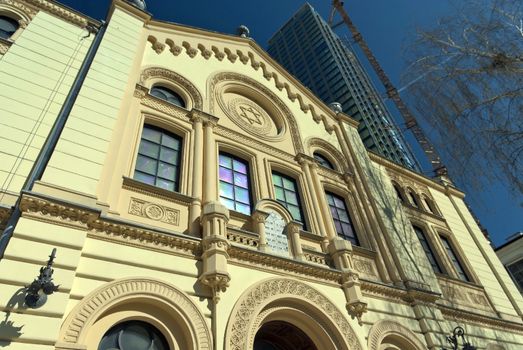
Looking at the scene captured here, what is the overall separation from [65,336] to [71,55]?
27.0 feet

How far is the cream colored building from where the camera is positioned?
6.11 metres

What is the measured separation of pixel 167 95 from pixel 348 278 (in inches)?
303

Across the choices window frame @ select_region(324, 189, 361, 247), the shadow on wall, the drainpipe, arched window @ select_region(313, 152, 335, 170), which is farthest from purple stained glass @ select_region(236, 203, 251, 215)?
the shadow on wall

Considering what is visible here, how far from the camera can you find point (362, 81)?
6731 centimetres

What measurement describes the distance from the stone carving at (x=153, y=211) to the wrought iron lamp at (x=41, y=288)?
264 cm

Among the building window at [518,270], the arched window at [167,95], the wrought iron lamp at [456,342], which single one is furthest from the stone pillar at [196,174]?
the building window at [518,270]

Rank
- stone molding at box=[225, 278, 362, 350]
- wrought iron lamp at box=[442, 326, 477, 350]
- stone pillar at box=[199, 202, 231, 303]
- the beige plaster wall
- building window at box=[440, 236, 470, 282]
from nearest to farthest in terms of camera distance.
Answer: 1. stone molding at box=[225, 278, 362, 350]
2. stone pillar at box=[199, 202, 231, 303]
3. the beige plaster wall
4. wrought iron lamp at box=[442, 326, 477, 350]
5. building window at box=[440, 236, 470, 282]

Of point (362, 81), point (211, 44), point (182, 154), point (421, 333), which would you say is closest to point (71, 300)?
point (182, 154)

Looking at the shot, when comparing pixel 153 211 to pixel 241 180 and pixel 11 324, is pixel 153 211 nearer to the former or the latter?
pixel 241 180

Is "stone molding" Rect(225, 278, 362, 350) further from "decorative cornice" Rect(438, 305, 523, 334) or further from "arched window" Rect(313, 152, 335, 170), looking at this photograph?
"arched window" Rect(313, 152, 335, 170)

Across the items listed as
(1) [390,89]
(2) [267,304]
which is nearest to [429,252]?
(2) [267,304]

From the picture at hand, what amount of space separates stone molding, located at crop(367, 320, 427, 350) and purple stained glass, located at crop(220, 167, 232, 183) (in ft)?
18.0

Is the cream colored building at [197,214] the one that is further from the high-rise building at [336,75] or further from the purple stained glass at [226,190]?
the high-rise building at [336,75]

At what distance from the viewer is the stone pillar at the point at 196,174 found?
325 inches
